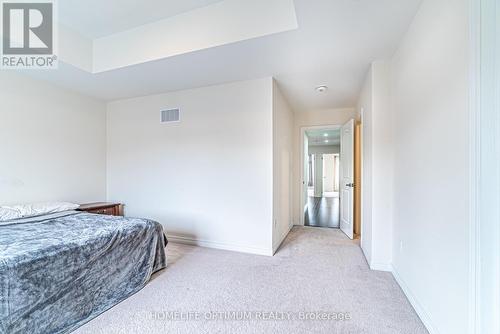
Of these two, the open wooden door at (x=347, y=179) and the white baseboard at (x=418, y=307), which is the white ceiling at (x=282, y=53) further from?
the white baseboard at (x=418, y=307)

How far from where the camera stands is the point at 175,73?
3.03 meters

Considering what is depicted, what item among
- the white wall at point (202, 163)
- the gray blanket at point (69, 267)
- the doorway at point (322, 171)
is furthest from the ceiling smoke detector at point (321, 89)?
the doorway at point (322, 171)

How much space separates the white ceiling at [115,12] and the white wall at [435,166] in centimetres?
203

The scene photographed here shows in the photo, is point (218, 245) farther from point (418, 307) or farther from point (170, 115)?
point (418, 307)

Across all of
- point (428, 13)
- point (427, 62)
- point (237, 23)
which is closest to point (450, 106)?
point (427, 62)

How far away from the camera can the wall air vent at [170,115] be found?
147 inches

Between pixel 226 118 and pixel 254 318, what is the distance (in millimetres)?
2561

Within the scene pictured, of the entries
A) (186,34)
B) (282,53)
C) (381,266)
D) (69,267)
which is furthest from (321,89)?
(69,267)

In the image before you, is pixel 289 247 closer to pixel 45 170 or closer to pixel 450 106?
pixel 450 106

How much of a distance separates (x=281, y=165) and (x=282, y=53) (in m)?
1.76

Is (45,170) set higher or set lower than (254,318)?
higher

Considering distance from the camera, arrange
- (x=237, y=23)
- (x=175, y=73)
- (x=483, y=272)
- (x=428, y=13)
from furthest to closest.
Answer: (x=175, y=73) → (x=237, y=23) → (x=428, y=13) → (x=483, y=272)

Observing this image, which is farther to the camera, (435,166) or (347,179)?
(347,179)

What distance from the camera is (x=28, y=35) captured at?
2.51m
